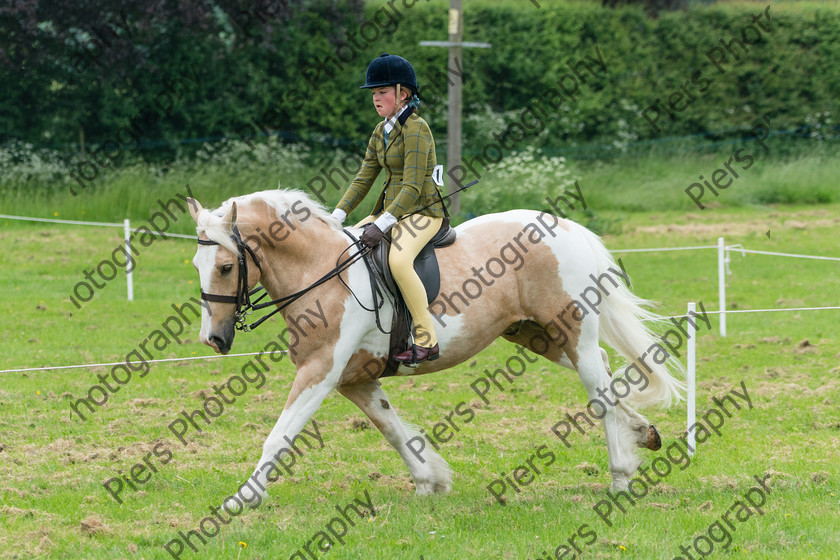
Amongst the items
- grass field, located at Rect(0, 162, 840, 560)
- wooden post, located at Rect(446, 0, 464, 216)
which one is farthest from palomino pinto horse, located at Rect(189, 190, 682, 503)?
wooden post, located at Rect(446, 0, 464, 216)

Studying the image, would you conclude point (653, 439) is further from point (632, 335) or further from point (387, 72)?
point (387, 72)

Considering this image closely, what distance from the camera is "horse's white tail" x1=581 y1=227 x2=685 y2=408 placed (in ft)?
20.9

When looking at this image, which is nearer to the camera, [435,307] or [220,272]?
[220,272]

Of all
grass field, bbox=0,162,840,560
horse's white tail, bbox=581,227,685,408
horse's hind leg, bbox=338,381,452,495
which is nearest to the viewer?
grass field, bbox=0,162,840,560

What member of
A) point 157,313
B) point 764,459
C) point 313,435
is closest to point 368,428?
point 313,435

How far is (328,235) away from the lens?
18.6ft

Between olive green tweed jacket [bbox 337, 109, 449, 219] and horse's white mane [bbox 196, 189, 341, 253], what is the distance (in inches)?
11.8

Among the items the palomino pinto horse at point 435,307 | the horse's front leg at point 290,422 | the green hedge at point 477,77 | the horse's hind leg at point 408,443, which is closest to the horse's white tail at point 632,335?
the palomino pinto horse at point 435,307

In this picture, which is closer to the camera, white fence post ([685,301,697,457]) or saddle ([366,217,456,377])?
saddle ([366,217,456,377])

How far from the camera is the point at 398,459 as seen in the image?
22.1ft

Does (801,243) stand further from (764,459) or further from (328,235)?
(328,235)

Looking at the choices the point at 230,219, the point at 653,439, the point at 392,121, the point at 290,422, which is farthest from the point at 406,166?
the point at 653,439

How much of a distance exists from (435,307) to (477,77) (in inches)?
681

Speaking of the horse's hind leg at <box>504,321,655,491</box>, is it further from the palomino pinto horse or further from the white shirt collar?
the white shirt collar
